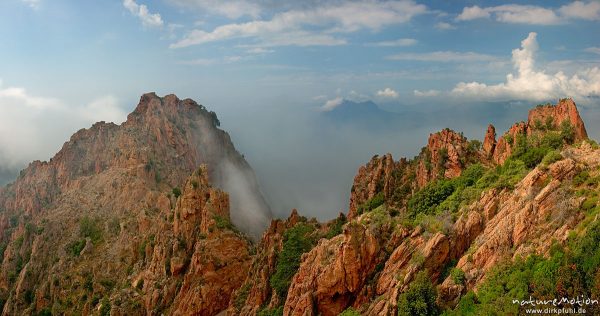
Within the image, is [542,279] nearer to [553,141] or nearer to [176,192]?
[553,141]

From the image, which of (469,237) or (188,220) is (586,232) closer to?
(469,237)

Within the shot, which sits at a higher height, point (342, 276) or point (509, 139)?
point (509, 139)

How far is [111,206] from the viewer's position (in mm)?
115500

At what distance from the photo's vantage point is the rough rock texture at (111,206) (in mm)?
95438

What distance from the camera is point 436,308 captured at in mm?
46750

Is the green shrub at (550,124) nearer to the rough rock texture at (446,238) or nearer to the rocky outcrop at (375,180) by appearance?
the rough rock texture at (446,238)

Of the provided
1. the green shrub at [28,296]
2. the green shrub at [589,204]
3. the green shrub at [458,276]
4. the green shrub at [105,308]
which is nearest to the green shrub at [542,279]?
the green shrub at [458,276]

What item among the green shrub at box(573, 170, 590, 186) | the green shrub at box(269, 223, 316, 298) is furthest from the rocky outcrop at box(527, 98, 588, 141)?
the green shrub at box(269, 223, 316, 298)

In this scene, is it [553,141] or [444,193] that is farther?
[444,193]

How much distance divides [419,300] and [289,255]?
27.0 m

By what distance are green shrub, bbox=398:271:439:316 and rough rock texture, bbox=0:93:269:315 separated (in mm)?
41524

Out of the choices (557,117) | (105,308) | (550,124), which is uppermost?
(557,117)

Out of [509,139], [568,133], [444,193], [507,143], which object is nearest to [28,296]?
[444,193]

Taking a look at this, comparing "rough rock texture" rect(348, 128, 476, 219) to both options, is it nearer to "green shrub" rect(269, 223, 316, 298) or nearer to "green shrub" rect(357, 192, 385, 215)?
"green shrub" rect(357, 192, 385, 215)
